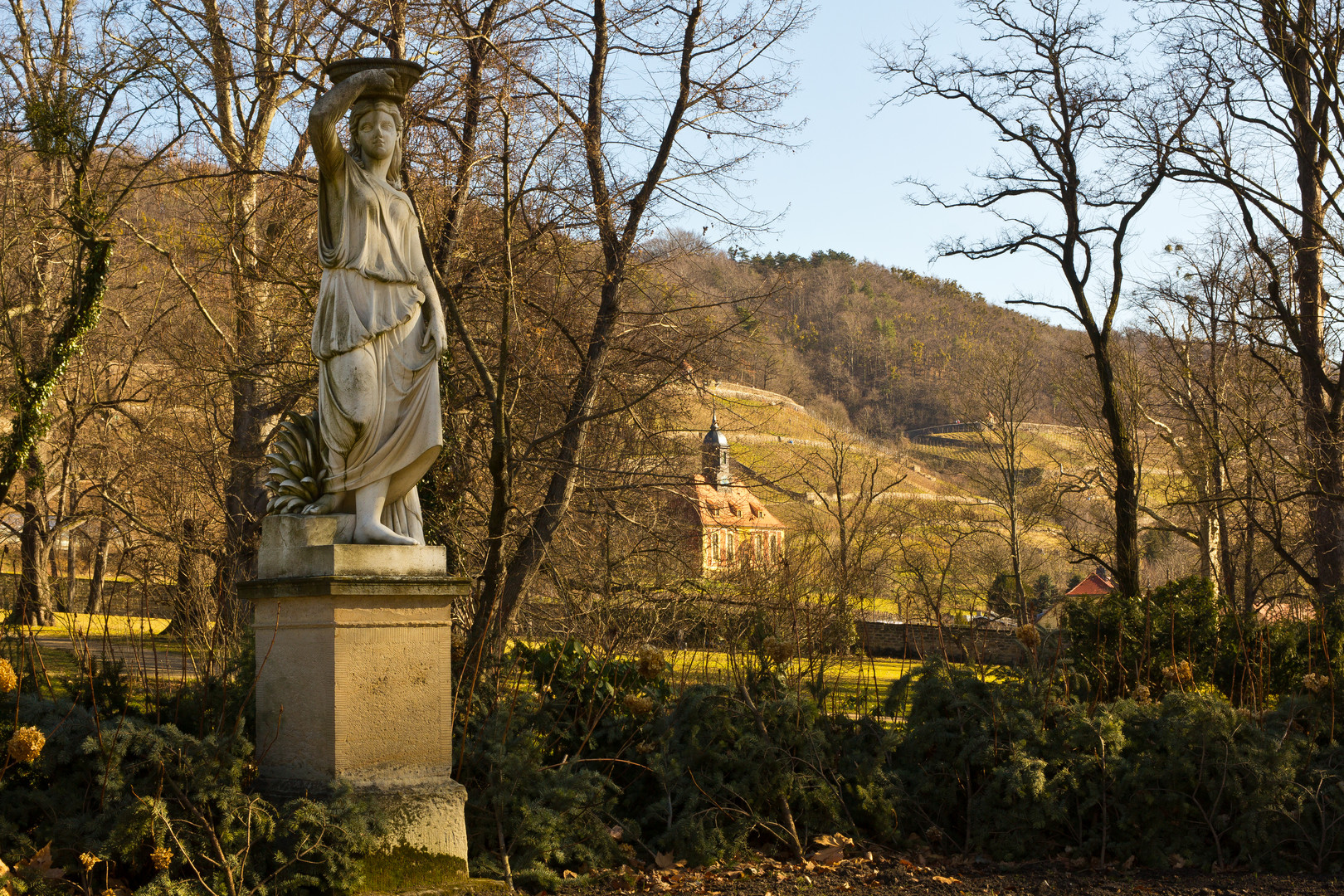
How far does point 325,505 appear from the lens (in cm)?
515

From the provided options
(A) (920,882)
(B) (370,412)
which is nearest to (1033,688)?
(A) (920,882)

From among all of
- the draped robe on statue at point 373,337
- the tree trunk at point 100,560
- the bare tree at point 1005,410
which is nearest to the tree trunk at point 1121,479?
the draped robe on statue at point 373,337

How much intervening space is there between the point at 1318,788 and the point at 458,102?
8.35 meters

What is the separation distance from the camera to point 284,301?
1328cm

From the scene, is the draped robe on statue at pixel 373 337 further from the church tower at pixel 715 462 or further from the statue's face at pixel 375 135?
the church tower at pixel 715 462

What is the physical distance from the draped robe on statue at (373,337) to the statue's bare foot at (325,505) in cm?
5

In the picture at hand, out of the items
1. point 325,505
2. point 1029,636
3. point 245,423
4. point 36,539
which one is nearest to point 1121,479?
point 1029,636

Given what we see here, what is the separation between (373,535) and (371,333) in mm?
950

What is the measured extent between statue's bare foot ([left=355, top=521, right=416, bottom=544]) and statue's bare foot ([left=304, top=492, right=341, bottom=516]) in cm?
17

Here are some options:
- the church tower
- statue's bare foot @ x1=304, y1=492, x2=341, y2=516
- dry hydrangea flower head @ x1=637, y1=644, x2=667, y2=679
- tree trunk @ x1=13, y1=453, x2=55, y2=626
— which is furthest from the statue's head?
tree trunk @ x1=13, y1=453, x2=55, y2=626

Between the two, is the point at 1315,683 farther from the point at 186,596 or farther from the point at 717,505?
the point at 186,596

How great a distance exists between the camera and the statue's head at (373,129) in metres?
5.32

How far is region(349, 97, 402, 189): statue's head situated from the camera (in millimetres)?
5316

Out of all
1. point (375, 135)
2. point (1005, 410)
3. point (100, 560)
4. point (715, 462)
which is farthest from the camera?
point (1005, 410)
